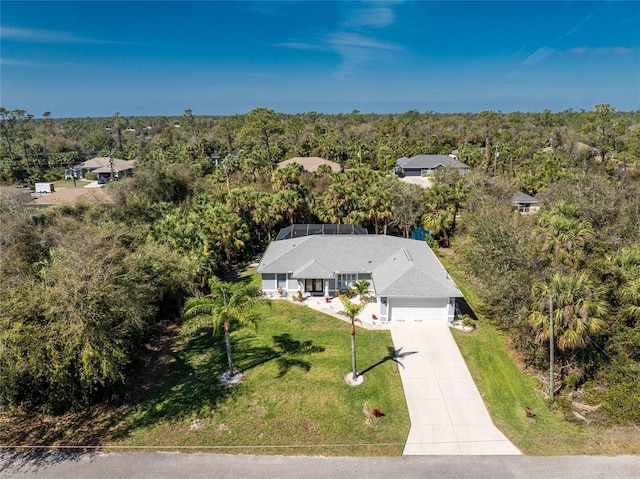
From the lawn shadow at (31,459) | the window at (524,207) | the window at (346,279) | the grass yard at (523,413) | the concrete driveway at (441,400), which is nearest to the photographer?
the lawn shadow at (31,459)

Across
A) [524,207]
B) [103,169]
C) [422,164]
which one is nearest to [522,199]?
[524,207]

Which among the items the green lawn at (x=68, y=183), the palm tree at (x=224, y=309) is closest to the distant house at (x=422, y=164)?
the palm tree at (x=224, y=309)

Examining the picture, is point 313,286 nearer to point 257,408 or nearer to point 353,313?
point 353,313

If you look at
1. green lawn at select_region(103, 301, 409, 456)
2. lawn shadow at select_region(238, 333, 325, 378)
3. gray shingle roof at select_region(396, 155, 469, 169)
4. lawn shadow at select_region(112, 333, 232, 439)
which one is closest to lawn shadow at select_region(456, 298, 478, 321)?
green lawn at select_region(103, 301, 409, 456)

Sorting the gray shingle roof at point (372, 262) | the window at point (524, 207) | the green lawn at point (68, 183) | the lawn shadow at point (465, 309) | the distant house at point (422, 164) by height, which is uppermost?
the distant house at point (422, 164)

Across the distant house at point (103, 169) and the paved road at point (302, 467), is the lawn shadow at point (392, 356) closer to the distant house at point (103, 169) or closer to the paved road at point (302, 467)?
the paved road at point (302, 467)

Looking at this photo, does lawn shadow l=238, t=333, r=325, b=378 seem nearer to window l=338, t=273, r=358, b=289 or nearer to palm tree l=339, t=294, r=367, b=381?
palm tree l=339, t=294, r=367, b=381

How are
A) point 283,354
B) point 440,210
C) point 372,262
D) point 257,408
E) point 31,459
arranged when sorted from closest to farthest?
point 31,459
point 257,408
point 283,354
point 372,262
point 440,210
